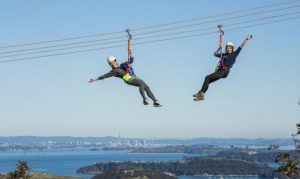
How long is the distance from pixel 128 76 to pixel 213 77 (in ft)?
9.24

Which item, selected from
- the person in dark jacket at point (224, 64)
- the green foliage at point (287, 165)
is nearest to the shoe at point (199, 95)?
the person in dark jacket at point (224, 64)

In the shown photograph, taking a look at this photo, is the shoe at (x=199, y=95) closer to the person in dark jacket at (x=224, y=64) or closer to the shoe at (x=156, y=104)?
the person in dark jacket at (x=224, y=64)

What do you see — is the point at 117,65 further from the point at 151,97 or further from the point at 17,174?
the point at 17,174

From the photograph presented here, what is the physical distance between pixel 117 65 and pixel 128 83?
76 cm

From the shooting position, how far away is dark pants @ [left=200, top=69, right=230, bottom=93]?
17922mm

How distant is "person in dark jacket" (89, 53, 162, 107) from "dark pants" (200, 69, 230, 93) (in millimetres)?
1820

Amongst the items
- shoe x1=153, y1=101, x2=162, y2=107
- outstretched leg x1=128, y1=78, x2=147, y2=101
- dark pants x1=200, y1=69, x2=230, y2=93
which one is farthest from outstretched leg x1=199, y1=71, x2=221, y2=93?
outstretched leg x1=128, y1=78, x2=147, y2=101

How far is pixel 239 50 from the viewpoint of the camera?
17.9 m

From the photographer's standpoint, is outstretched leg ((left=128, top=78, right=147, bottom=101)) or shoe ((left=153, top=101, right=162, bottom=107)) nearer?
shoe ((left=153, top=101, right=162, bottom=107))

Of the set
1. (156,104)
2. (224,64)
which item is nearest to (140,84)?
(156,104)

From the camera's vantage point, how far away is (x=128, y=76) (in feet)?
59.4

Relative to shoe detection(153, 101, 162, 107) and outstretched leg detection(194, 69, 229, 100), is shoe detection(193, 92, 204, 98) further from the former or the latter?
shoe detection(153, 101, 162, 107)

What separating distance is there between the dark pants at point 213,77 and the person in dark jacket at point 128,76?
1.82 metres

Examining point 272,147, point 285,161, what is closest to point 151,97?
point 272,147
